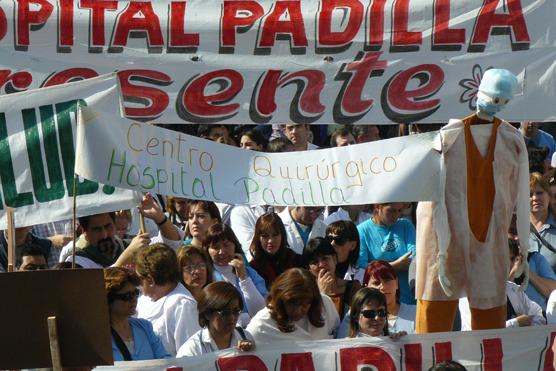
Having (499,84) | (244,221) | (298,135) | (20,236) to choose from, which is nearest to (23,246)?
(20,236)

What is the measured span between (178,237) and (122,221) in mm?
787

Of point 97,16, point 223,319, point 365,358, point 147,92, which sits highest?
point 97,16

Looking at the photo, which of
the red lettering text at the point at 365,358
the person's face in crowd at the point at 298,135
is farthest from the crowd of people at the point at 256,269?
the person's face in crowd at the point at 298,135

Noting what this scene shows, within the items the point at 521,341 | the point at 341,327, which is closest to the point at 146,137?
the point at 341,327

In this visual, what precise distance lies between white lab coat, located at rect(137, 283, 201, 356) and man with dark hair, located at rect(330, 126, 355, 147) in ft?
12.7

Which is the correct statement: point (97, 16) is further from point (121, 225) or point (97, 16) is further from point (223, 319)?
point (223, 319)

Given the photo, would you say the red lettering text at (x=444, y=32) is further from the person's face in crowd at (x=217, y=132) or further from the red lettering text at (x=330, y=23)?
the person's face in crowd at (x=217, y=132)

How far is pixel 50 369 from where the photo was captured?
7.03 meters

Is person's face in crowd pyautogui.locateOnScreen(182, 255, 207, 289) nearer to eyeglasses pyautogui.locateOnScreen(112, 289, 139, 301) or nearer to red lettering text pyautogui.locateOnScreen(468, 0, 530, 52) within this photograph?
eyeglasses pyautogui.locateOnScreen(112, 289, 139, 301)

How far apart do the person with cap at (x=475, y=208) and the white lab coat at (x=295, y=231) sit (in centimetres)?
249

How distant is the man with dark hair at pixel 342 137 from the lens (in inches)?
486

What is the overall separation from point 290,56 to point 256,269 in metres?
1.33

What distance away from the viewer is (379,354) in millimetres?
7844

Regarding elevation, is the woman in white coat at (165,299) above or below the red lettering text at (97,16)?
below
